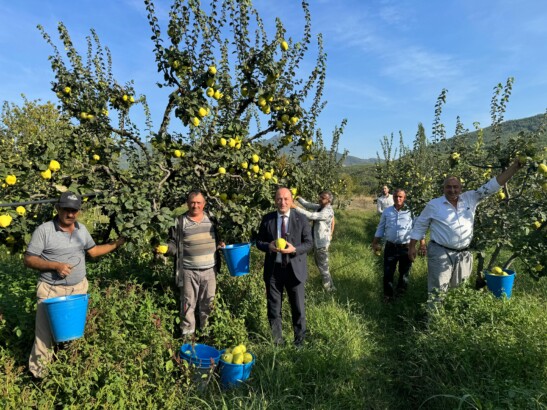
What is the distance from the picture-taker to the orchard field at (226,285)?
2.56 meters

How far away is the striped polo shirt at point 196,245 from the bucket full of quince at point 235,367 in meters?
0.94

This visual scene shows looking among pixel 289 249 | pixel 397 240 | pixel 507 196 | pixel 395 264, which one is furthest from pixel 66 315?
pixel 507 196

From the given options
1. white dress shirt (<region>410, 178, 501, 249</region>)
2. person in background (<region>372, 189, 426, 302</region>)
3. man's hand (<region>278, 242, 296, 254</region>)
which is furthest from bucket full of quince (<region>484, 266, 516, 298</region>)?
man's hand (<region>278, 242, 296, 254</region>)

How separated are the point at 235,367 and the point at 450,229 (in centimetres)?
258

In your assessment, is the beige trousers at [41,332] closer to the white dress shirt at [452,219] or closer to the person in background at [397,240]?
the white dress shirt at [452,219]

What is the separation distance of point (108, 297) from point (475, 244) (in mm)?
3937

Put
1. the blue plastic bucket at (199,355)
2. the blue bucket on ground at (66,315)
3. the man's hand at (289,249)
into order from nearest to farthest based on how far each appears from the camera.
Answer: the blue bucket on ground at (66,315), the blue plastic bucket at (199,355), the man's hand at (289,249)

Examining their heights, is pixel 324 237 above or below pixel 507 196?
below

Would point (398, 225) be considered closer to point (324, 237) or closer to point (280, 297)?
point (324, 237)

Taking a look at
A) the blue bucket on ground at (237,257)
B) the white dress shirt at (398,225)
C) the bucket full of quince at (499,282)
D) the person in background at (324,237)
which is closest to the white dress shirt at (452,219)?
the bucket full of quince at (499,282)

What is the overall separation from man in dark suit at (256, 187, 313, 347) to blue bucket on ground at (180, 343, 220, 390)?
828mm

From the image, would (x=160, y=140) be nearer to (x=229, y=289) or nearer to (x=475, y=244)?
(x=229, y=289)

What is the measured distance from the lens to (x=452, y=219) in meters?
3.65

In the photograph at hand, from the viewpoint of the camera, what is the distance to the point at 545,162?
3154 mm
